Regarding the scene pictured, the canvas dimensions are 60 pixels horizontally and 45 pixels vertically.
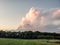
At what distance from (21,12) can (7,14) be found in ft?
0.69

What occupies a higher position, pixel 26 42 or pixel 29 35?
pixel 29 35

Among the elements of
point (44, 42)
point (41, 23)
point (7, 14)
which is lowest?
point (44, 42)

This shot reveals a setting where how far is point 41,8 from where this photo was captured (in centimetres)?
196

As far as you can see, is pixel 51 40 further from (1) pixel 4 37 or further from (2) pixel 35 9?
(1) pixel 4 37

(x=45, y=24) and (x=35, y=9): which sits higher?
(x=35, y=9)

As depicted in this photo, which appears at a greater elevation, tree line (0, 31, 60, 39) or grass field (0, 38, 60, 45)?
tree line (0, 31, 60, 39)

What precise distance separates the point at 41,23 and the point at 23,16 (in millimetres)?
290

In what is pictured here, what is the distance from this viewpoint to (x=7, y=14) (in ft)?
6.27

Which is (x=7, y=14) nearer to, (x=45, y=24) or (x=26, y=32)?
(x=26, y=32)

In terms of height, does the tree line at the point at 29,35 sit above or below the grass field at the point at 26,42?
above

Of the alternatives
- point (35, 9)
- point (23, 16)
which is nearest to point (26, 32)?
point (23, 16)

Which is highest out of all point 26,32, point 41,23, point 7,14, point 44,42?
point 7,14

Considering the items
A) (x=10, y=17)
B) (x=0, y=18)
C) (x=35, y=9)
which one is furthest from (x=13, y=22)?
(x=35, y=9)

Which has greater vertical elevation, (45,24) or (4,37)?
(45,24)
